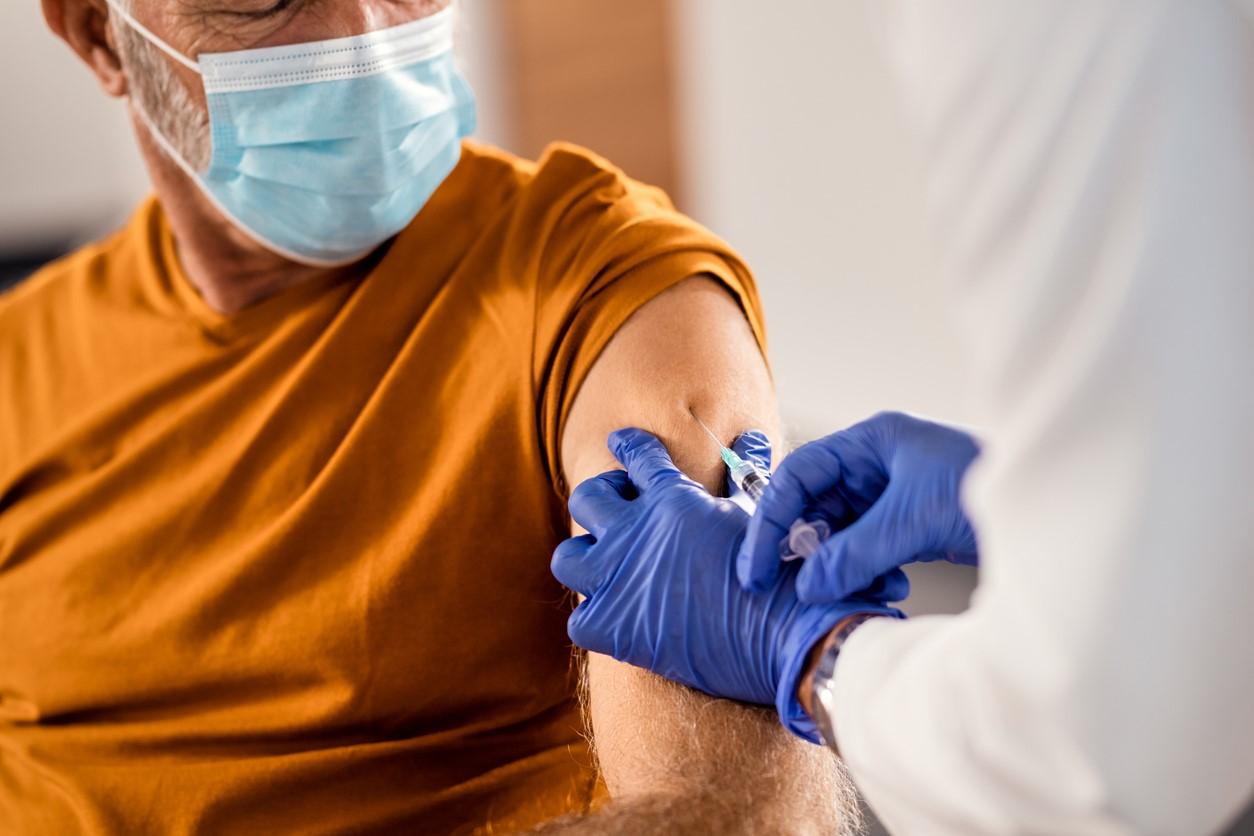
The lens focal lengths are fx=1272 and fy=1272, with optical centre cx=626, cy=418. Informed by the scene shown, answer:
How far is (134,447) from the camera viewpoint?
1.50 meters

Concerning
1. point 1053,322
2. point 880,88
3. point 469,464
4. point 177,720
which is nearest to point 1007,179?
point 1053,322

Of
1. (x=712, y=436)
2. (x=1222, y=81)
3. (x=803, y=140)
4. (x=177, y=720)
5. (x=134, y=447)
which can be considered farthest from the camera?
(x=803, y=140)

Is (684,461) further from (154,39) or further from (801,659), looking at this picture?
(154,39)

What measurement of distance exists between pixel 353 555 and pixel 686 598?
1.52 ft

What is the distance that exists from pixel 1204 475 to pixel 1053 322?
10 cm

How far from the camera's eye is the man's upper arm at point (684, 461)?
1058 mm

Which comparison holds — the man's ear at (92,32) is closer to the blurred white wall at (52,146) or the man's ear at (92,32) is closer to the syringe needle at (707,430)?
the syringe needle at (707,430)

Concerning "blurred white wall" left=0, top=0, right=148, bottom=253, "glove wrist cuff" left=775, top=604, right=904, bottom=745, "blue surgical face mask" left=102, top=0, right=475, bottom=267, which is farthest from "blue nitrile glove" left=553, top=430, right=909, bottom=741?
"blurred white wall" left=0, top=0, right=148, bottom=253

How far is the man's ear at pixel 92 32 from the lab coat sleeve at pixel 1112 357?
1198 millimetres

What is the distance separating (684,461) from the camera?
3.74 ft

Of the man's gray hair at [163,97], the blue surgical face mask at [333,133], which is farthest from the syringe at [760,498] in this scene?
the man's gray hair at [163,97]

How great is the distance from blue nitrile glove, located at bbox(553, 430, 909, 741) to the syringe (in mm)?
32

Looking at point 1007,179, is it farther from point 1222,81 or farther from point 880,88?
point 880,88

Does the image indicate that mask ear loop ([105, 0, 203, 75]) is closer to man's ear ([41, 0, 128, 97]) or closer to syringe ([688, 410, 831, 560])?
man's ear ([41, 0, 128, 97])
